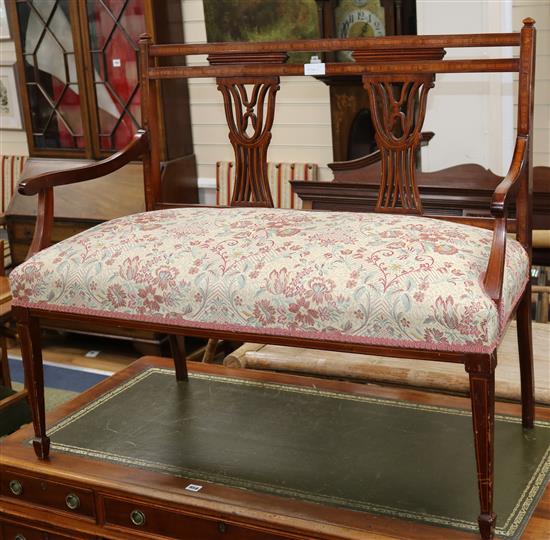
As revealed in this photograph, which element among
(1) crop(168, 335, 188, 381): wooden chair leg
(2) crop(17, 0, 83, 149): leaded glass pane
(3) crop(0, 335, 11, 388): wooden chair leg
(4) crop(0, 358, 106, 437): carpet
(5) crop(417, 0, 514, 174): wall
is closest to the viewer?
(1) crop(168, 335, 188, 381): wooden chair leg

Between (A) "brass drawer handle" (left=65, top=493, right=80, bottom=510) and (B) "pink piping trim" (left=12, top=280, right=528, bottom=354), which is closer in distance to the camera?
(B) "pink piping trim" (left=12, top=280, right=528, bottom=354)

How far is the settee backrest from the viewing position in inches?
81.9

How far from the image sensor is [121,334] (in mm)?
4465

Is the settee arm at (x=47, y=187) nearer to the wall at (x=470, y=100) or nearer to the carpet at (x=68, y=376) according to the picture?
the wall at (x=470, y=100)

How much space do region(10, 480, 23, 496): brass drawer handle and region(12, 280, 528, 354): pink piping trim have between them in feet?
1.66

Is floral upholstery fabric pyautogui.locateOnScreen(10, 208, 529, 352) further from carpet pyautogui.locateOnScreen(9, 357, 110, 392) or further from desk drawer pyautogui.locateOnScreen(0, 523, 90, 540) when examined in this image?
carpet pyautogui.locateOnScreen(9, 357, 110, 392)

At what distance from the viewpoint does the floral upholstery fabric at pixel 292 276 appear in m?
1.74

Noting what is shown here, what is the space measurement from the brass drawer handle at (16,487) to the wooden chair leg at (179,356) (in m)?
0.61

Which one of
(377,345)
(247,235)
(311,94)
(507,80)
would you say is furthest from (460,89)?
(377,345)

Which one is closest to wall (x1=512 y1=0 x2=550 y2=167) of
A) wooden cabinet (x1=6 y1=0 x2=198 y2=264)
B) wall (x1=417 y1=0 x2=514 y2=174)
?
wall (x1=417 y1=0 x2=514 y2=174)

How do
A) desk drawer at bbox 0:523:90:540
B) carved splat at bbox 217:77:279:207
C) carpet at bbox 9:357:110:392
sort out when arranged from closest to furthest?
desk drawer at bbox 0:523:90:540 < carved splat at bbox 217:77:279:207 < carpet at bbox 9:357:110:392

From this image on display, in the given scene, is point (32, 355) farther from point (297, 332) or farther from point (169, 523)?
point (297, 332)

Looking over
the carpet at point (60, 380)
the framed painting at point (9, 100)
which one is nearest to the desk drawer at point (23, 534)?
the carpet at point (60, 380)

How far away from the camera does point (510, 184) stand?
1.81 meters
